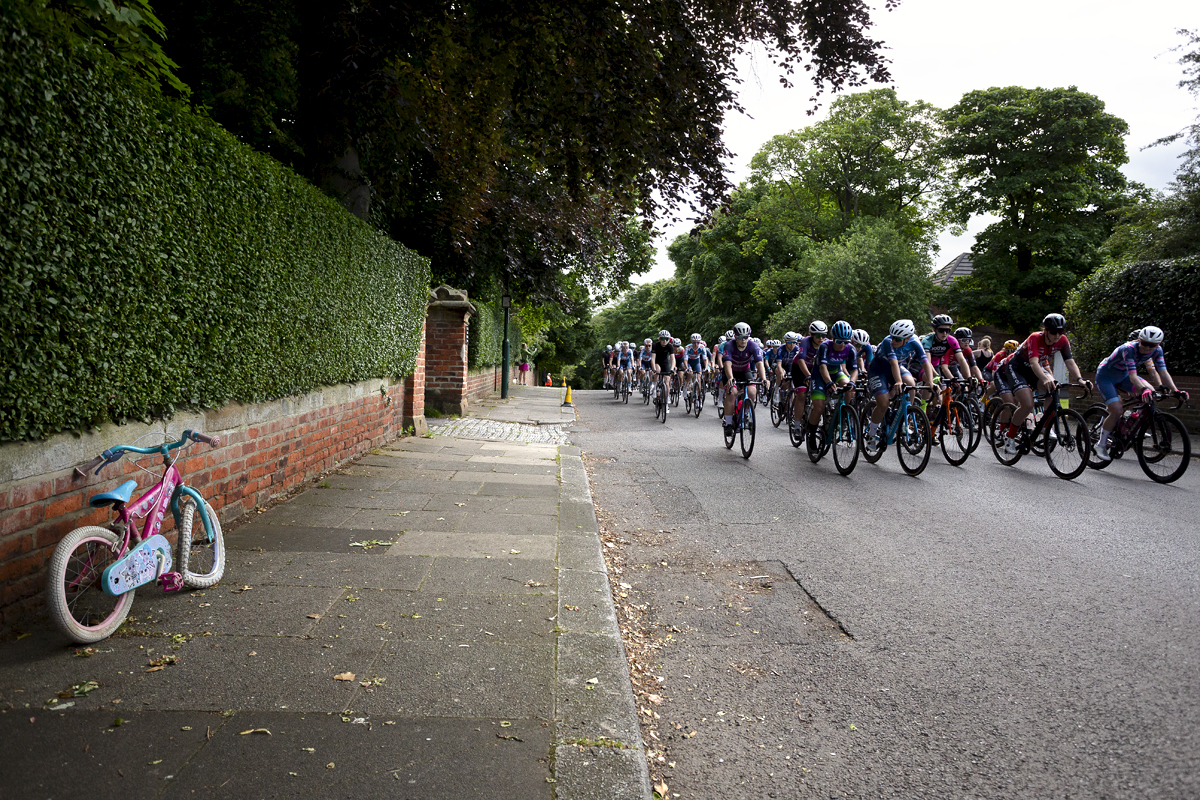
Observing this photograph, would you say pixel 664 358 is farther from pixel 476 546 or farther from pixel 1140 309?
pixel 476 546

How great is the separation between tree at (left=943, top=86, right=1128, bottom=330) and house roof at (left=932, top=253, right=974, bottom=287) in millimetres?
9104

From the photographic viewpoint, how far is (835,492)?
8383 millimetres

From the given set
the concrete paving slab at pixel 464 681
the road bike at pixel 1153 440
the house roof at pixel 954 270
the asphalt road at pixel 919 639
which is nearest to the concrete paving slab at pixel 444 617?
the concrete paving slab at pixel 464 681

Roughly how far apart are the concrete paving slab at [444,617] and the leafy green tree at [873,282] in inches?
1348

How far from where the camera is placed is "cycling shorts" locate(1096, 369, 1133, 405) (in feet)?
32.0

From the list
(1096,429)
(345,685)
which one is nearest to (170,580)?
(345,685)

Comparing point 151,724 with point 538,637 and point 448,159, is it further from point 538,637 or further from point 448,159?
point 448,159

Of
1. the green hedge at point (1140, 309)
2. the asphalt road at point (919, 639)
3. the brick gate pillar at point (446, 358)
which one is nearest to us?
the asphalt road at point (919, 639)

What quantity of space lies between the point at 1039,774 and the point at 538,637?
2026mm

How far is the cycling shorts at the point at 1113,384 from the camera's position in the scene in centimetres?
976

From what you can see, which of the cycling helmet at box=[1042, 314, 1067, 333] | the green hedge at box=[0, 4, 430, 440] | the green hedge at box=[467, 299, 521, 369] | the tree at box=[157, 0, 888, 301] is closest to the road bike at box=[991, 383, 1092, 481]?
the cycling helmet at box=[1042, 314, 1067, 333]

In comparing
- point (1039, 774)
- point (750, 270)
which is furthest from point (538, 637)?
point (750, 270)

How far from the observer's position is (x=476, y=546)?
17.5ft

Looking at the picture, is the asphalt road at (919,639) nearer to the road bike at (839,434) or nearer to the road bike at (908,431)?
the road bike at (908,431)
